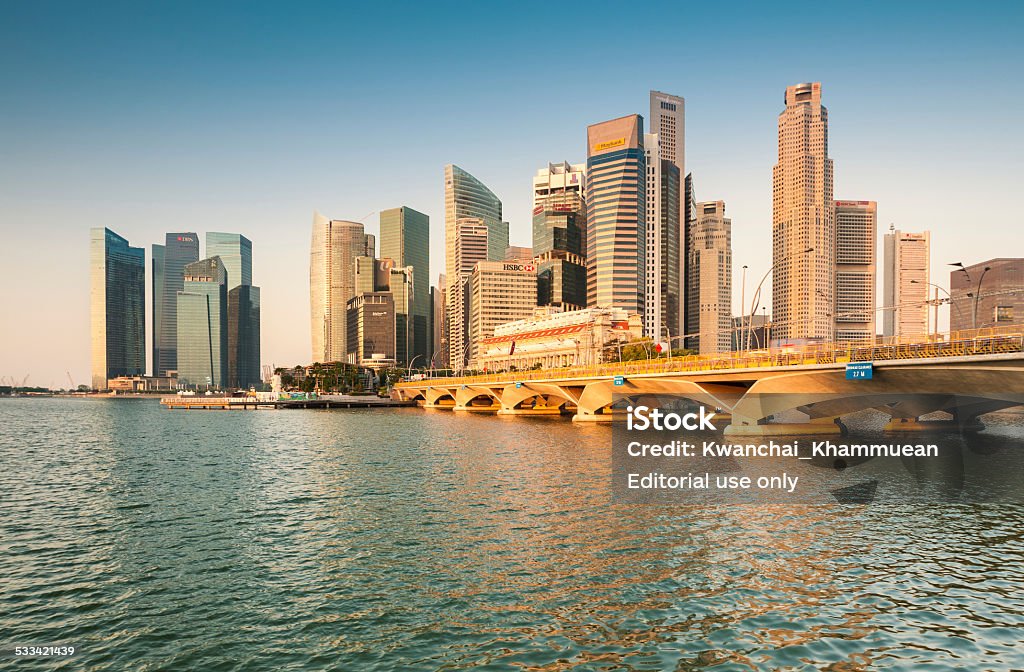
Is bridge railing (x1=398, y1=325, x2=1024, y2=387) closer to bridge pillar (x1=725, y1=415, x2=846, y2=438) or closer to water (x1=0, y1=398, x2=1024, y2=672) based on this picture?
bridge pillar (x1=725, y1=415, x2=846, y2=438)

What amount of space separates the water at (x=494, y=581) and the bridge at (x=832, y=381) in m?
15.5

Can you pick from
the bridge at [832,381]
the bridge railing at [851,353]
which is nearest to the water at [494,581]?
the bridge railing at [851,353]

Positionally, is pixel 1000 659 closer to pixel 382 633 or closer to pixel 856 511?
pixel 382 633

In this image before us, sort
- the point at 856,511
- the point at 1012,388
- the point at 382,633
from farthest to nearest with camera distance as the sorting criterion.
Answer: the point at 1012,388
the point at 856,511
the point at 382,633

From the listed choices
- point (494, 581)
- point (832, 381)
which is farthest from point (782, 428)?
point (494, 581)

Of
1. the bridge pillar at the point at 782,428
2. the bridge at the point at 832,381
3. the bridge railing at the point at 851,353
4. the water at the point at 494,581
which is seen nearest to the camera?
the water at the point at 494,581

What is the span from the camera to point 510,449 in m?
65.9

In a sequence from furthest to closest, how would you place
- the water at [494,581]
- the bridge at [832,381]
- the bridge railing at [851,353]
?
the bridge at [832,381]
the bridge railing at [851,353]
the water at [494,581]

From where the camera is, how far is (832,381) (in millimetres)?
59688

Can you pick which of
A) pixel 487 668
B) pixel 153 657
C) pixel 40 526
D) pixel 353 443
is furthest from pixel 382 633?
pixel 353 443

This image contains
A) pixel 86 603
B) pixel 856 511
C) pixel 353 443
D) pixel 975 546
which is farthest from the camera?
pixel 353 443

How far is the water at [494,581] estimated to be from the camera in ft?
54.5

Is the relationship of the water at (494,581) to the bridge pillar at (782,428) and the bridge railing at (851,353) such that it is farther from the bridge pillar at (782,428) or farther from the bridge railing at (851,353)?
the bridge pillar at (782,428)

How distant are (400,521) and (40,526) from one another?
1831 cm
